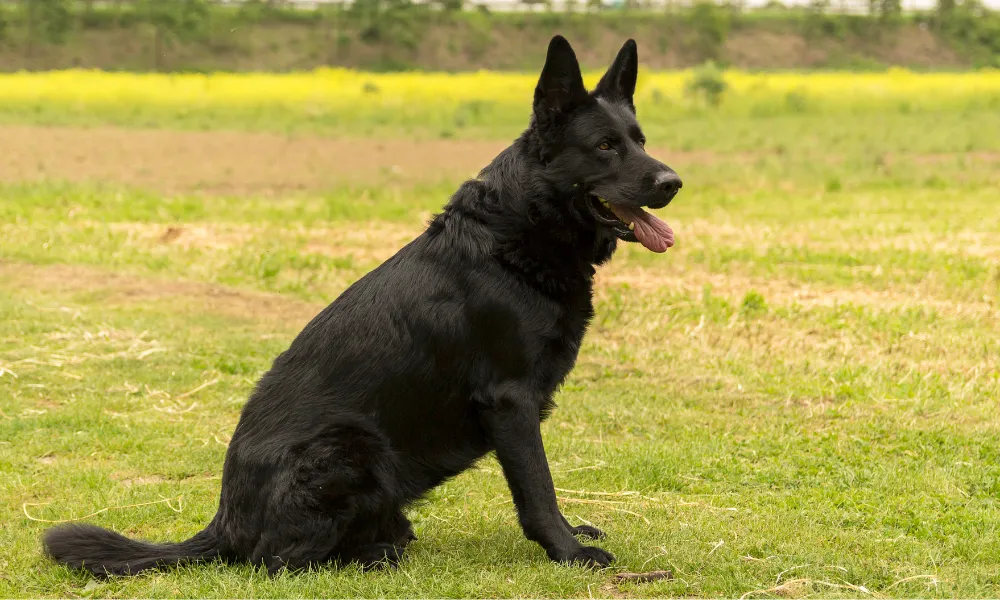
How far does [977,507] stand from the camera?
5.45m

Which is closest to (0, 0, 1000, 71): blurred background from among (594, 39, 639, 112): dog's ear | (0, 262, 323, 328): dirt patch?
(0, 262, 323, 328): dirt patch

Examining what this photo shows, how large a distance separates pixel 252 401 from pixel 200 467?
2.01 m

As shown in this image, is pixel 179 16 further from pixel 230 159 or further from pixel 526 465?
pixel 526 465

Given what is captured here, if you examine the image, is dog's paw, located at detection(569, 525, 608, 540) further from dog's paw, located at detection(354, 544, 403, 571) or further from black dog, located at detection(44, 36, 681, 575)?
dog's paw, located at detection(354, 544, 403, 571)

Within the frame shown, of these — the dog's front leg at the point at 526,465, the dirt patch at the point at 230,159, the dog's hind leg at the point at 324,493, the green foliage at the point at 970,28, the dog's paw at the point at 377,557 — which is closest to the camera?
the dog's hind leg at the point at 324,493

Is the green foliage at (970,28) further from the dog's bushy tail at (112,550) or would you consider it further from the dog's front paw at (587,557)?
the dog's bushy tail at (112,550)

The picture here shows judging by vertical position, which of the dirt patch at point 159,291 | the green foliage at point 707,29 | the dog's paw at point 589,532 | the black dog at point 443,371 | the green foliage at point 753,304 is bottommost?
the dirt patch at point 159,291

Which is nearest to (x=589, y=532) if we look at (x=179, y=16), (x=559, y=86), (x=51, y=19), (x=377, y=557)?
(x=377, y=557)

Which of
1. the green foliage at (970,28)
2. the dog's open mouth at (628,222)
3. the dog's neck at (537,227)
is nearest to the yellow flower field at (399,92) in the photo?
the green foliage at (970,28)

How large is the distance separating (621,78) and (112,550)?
3.14m

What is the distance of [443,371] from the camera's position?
4.50m

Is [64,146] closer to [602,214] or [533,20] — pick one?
[602,214]

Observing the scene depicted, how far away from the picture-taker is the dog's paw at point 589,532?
16.4 ft

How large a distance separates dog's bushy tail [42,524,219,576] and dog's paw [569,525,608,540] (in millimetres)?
1702
